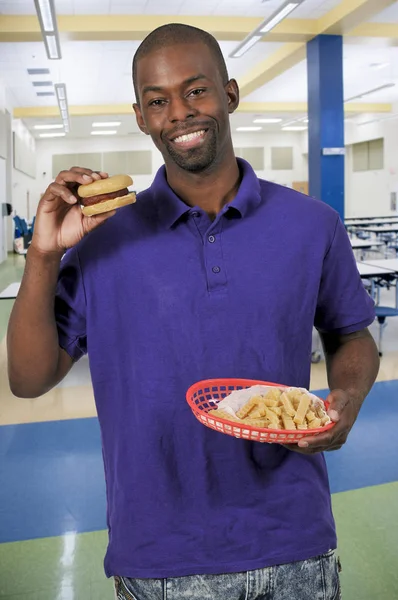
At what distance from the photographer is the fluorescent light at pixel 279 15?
754 cm

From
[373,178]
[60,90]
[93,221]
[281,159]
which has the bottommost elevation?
[93,221]

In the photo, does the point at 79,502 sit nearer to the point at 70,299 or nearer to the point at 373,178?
the point at 70,299

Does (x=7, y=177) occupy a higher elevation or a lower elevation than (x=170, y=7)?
lower

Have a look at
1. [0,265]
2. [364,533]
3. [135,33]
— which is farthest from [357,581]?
[0,265]

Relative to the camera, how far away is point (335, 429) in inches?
39.4

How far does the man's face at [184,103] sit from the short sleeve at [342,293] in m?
0.30

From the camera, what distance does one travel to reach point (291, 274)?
115 cm

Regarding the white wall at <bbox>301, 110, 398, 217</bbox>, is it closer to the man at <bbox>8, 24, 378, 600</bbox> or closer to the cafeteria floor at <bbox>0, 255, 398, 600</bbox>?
the cafeteria floor at <bbox>0, 255, 398, 600</bbox>

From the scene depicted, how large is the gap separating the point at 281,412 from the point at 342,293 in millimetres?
328

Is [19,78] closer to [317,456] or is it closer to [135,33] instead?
[135,33]

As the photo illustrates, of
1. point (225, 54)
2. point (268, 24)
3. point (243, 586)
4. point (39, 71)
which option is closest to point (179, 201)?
point (243, 586)

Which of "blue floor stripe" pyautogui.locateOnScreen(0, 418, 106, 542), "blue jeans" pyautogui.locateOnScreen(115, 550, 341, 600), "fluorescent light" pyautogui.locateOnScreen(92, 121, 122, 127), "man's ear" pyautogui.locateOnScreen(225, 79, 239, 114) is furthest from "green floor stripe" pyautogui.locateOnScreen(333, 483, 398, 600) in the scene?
"fluorescent light" pyautogui.locateOnScreen(92, 121, 122, 127)

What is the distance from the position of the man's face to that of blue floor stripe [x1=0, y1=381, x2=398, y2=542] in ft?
6.89

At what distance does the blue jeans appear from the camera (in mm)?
1039
